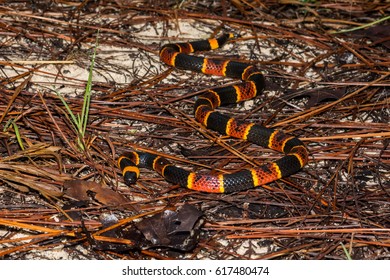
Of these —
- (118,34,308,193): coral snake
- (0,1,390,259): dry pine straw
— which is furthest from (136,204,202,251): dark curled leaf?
(118,34,308,193): coral snake

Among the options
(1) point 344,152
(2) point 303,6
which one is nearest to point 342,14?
(2) point 303,6

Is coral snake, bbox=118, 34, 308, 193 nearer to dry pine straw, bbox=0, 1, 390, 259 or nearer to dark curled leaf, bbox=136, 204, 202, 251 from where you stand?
dry pine straw, bbox=0, 1, 390, 259

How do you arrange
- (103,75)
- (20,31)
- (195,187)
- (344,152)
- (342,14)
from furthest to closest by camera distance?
(342,14)
(20,31)
(103,75)
(344,152)
(195,187)

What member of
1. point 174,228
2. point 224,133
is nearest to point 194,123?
point 224,133

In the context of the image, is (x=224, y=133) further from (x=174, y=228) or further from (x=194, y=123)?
(x=174, y=228)

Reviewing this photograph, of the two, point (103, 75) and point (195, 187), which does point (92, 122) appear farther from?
point (195, 187)

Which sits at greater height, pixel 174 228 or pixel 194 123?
pixel 194 123
